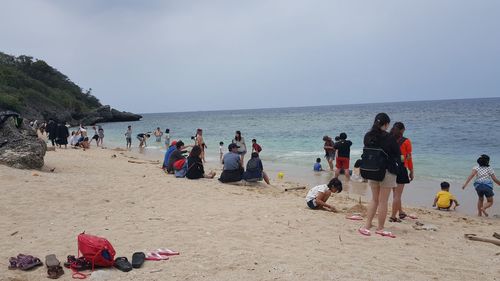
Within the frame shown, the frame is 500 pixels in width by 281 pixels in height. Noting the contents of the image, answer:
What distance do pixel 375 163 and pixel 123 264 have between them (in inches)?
143

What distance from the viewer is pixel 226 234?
228 inches

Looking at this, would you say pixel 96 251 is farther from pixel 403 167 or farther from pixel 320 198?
pixel 403 167

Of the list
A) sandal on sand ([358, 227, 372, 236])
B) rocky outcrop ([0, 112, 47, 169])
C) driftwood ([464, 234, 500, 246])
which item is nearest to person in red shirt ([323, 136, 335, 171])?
driftwood ([464, 234, 500, 246])

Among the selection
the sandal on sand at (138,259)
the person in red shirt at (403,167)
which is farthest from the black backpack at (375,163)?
the sandal on sand at (138,259)

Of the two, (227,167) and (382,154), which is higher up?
(382,154)

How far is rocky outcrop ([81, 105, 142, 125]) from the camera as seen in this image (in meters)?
67.8

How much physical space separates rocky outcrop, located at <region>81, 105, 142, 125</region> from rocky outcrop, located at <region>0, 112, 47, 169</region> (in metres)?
57.7

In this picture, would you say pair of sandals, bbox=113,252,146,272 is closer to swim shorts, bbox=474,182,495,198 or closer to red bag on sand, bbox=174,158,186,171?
red bag on sand, bbox=174,158,186,171

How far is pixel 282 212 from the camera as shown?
737 centimetres

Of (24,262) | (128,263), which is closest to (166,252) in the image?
(128,263)

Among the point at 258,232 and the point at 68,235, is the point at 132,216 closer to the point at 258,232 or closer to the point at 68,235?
the point at 68,235

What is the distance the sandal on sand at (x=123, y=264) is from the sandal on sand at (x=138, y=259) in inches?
2.6

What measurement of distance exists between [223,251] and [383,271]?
1.91 m

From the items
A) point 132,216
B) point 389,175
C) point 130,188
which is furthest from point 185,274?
point 130,188
